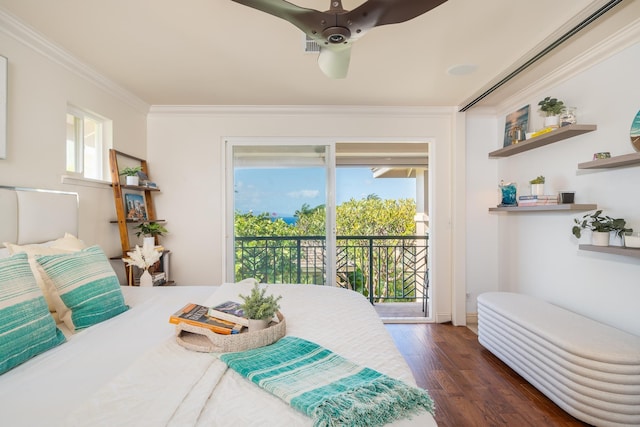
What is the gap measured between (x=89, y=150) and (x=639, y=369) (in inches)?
165

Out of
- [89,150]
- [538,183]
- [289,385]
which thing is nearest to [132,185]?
[89,150]

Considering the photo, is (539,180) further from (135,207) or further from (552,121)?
(135,207)

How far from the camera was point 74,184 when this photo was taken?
250 cm

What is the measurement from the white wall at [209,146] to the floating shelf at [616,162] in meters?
1.56

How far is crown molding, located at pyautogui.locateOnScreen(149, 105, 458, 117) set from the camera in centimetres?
356

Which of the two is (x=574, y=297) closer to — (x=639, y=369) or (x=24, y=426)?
(x=639, y=369)

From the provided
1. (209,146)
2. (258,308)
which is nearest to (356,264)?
(209,146)

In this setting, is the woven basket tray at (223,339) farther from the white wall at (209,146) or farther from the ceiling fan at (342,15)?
the white wall at (209,146)

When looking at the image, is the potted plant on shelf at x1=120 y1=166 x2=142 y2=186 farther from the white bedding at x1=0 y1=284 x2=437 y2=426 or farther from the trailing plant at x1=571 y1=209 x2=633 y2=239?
the trailing plant at x1=571 y1=209 x2=633 y2=239

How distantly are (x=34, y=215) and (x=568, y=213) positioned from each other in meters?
3.91

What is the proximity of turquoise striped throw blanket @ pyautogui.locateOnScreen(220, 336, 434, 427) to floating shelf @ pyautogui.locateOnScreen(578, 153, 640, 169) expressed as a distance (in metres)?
2.02

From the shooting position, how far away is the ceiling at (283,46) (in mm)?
1893

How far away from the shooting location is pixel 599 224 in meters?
2.21

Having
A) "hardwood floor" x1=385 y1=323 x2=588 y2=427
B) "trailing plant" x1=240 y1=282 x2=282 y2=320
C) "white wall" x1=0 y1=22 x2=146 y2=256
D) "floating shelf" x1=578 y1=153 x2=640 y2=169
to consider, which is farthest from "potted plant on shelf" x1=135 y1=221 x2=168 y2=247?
"floating shelf" x1=578 y1=153 x2=640 y2=169
